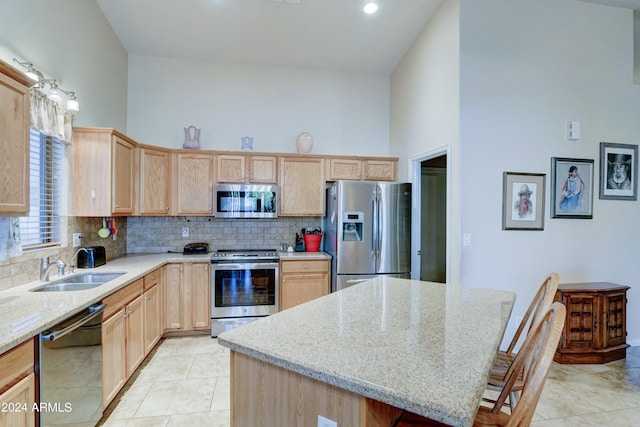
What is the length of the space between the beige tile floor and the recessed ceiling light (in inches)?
150

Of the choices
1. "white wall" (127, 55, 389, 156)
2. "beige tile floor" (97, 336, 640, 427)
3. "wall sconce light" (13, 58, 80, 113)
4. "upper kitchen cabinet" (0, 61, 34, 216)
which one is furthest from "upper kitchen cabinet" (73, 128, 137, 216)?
"beige tile floor" (97, 336, 640, 427)

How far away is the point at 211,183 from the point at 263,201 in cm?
70

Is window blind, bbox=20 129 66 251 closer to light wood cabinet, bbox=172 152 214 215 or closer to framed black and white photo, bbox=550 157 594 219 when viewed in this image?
light wood cabinet, bbox=172 152 214 215

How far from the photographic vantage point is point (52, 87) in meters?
2.29

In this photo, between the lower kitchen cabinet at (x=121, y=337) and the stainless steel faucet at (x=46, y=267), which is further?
the stainless steel faucet at (x=46, y=267)

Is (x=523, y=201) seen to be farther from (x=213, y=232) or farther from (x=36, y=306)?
(x=36, y=306)

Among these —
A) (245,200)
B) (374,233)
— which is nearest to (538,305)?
(374,233)

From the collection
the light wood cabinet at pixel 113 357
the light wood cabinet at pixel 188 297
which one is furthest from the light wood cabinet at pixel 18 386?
the light wood cabinet at pixel 188 297

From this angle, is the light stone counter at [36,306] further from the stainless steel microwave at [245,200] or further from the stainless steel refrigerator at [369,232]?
the stainless steel refrigerator at [369,232]

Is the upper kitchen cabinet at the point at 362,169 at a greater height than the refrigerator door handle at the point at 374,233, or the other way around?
the upper kitchen cabinet at the point at 362,169

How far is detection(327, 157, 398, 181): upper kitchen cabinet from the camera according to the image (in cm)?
402

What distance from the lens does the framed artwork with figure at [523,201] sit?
9.38ft

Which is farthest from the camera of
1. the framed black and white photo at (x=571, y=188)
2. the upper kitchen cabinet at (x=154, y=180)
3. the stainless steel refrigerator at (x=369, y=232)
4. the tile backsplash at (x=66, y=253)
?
the stainless steel refrigerator at (x=369, y=232)

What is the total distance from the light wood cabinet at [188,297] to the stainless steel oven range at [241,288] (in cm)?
9
